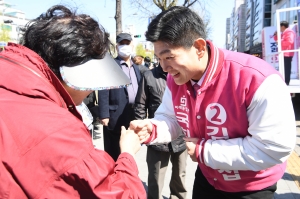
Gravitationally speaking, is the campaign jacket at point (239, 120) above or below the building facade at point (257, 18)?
below

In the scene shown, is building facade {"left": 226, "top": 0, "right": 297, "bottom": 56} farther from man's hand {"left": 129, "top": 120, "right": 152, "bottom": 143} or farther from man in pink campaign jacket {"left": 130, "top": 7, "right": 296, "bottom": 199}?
man's hand {"left": 129, "top": 120, "right": 152, "bottom": 143}

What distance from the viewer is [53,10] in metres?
1.31

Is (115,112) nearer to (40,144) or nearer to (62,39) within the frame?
(62,39)

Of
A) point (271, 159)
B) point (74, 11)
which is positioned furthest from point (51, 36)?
point (271, 159)

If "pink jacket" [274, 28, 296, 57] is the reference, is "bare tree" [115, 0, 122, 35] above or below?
above

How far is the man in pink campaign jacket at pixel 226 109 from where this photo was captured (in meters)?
1.46

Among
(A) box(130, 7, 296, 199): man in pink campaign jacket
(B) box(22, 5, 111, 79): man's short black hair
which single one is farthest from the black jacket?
(B) box(22, 5, 111, 79): man's short black hair

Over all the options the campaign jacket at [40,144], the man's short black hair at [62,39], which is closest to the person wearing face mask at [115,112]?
the man's short black hair at [62,39]

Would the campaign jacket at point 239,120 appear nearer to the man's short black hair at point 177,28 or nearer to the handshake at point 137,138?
the handshake at point 137,138

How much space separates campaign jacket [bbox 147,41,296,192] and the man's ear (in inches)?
2.1

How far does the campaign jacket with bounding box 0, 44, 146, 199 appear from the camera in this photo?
0.92 metres

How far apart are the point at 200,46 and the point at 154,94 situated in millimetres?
1517

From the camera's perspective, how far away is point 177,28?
5.21ft

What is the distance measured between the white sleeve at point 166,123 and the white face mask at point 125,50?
2160 millimetres
